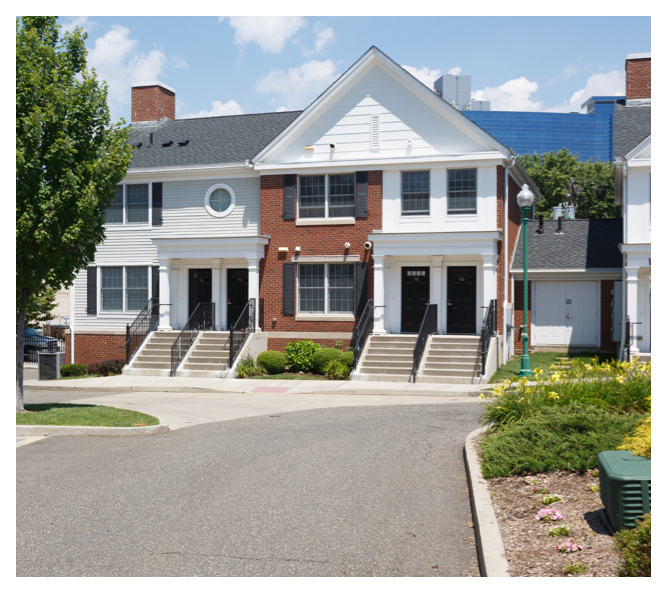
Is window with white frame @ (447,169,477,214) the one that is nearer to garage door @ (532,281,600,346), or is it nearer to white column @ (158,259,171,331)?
garage door @ (532,281,600,346)

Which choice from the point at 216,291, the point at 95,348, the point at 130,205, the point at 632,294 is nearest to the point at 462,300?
the point at 632,294

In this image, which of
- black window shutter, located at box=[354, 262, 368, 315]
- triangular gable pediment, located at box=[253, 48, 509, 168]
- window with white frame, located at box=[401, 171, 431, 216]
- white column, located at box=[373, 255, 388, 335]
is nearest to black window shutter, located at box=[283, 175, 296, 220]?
triangular gable pediment, located at box=[253, 48, 509, 168]

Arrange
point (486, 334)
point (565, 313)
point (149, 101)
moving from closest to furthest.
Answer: point (486, 334), point (565, 313), point (149, 101)

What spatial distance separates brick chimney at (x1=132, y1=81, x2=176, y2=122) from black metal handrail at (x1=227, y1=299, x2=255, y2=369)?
10.6m

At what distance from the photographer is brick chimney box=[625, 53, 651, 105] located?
26438 mm

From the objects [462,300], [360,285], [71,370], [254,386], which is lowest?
[71,370]

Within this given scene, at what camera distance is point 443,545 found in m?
6.45

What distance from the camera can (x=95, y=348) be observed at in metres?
26.3

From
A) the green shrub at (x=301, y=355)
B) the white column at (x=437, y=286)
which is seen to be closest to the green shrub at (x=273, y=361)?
the green shrub at (x=301, y=355)

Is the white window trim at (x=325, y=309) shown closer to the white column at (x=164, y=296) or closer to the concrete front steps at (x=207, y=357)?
the concrete front steps at (x=207, y=357)

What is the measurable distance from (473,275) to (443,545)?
17467mm

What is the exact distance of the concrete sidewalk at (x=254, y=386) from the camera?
18.6 meters

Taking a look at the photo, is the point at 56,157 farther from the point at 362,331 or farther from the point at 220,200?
the point at 220,200

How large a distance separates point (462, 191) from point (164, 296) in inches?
426
